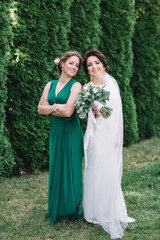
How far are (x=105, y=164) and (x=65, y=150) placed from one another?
57 centimetres

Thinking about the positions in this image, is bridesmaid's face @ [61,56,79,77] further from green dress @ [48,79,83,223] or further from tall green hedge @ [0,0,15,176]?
tall green hedge @ [0,0,15,176]

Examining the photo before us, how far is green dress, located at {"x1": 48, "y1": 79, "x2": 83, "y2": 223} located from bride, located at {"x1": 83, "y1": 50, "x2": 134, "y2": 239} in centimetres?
17

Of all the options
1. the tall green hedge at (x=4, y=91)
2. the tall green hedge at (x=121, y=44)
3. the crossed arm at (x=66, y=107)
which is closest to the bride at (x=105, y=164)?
the crossed arm at (x=66, y=107)

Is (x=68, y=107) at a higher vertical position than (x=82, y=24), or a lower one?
lower

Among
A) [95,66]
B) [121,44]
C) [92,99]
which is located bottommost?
[92,99]

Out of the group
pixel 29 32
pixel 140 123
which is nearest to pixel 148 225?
pixel 29 32

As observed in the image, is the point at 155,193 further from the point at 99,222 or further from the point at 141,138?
the point at 141,138

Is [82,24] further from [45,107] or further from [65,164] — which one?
[65,164]

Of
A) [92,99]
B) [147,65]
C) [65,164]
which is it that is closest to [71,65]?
[92,99]

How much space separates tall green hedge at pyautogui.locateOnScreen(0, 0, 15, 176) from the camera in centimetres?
536

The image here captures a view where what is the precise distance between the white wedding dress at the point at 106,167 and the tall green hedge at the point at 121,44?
414 centimetres

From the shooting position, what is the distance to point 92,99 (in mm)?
3711

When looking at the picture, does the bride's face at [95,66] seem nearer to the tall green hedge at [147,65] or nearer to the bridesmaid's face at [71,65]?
the bridesmaid's face at [71,65]

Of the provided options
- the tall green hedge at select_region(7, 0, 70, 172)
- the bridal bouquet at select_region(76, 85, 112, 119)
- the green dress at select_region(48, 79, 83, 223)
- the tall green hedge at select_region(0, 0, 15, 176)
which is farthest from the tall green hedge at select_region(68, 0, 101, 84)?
the bridal bouquet at select_region(76, 85, 112, 119)
